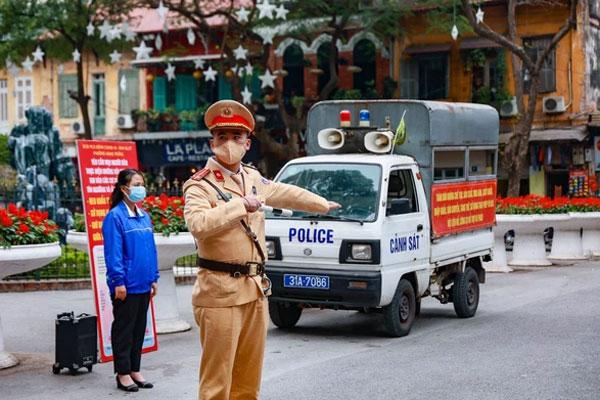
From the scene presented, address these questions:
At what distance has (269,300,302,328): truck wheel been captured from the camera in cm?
1249

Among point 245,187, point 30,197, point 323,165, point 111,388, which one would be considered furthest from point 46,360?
point 30,197

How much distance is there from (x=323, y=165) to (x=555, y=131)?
67.2 feet

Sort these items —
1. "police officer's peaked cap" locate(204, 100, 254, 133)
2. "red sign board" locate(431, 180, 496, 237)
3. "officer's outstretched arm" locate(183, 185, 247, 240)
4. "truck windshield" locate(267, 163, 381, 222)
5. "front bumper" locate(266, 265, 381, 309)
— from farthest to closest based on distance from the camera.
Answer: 1. "red sign board" locate(431, 180, 496, 237)
2. "truck windshield" locate(267, 163, 381, 222)
3. "front bumper" locate(266, 265, 381, 309)
4. "police officer's peaked cap" locate(204, 100, 254, 133)
5. "officer's outstretched arm" locate(183, 185, 247, 240)

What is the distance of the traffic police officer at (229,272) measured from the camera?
20.7 ft

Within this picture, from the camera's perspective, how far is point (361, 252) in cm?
1152

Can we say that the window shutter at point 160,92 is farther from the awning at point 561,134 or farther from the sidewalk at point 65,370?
the sidewalk at point 65,370

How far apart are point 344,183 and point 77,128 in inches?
1170

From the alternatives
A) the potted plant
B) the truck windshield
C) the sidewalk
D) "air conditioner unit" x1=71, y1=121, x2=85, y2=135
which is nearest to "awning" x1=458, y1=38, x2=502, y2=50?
"air conditioner unit" x1=71, y1=121, x2=85, y2=135

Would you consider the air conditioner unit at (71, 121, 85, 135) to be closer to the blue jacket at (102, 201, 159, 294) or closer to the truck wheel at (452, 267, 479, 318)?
the truck wheel at (452, 267, 479, 318)

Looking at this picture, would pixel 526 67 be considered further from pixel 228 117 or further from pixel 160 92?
pixel 228 117

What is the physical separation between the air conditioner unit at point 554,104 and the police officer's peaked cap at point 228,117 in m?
26.9

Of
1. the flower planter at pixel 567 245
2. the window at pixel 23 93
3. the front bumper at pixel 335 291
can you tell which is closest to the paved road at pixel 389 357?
the front bumper at pixel 335 291

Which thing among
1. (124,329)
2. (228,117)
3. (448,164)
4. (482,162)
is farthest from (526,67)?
(228,117)

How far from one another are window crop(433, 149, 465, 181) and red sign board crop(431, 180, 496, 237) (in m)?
0.15
